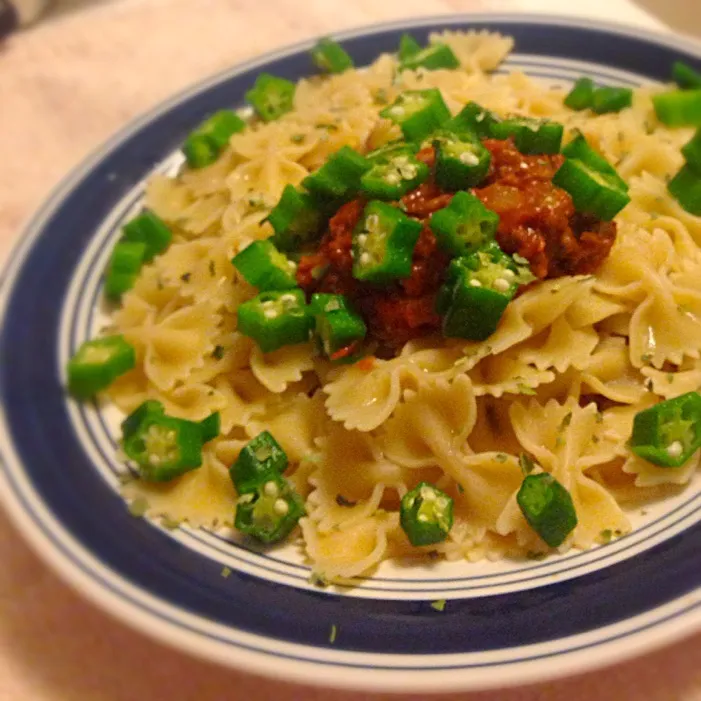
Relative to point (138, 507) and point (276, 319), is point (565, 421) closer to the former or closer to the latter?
point (276, 319)

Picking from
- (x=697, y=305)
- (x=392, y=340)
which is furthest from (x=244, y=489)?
(x=697, y=305)

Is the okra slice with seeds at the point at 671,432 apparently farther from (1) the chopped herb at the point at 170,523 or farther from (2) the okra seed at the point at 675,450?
→ (1) the chopped herb at the point at 170,523

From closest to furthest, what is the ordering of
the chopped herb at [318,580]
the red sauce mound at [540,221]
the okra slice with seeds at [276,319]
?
the chopped herb at [318,580], the red sauce mound at [540,221], the okra slice with seeds at [276,319]

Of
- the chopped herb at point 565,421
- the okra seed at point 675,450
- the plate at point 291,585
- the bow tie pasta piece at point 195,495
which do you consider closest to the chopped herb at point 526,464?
the chopped herb at point 565,421

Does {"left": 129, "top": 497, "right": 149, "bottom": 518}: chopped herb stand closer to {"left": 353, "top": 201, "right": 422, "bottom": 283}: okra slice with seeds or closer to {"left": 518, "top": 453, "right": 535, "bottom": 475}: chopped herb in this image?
{"left": 353, "top": 201, "right": 422, "bottom": 283}: okra slice with seeds

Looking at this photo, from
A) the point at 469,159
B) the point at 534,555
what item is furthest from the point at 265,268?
the point at 534,555
